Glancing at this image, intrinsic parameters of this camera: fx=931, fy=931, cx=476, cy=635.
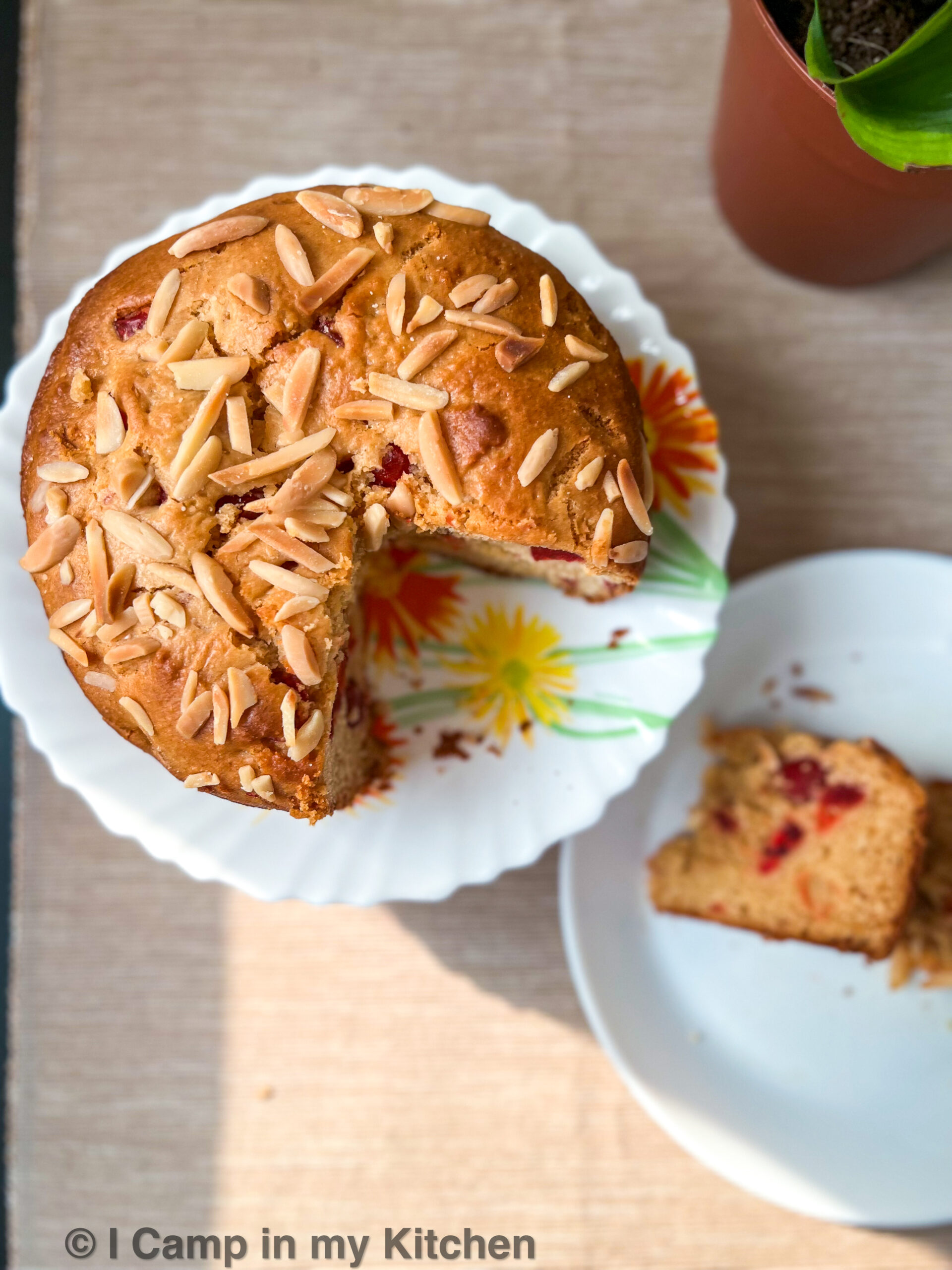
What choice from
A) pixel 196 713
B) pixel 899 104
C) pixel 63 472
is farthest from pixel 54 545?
pixel 899 104

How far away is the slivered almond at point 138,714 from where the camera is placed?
150 centimetres

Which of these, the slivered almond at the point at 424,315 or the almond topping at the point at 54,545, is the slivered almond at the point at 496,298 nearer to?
the slivered almond at the point at 424,315

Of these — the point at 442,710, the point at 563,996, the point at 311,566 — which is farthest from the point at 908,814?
the point at 311,566

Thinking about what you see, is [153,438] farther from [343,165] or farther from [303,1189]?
[303,1189]

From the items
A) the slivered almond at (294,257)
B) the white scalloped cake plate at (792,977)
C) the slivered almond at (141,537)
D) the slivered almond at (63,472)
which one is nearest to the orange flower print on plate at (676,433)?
the white scalloped cake plate at (792,977)

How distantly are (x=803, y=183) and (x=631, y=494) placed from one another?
790 mm

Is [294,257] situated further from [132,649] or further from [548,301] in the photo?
[132,649]

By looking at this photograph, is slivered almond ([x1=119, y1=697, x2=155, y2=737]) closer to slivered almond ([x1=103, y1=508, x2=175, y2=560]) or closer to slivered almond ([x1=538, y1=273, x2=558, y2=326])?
slivered almond ([x1=103, y1=508, x2=175, y2=560])

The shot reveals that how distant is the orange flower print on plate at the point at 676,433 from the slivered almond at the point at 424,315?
1.76ft

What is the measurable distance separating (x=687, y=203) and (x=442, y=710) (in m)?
1.34

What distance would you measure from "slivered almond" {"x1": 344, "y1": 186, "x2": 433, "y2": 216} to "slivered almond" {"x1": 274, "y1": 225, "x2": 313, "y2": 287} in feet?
0.40

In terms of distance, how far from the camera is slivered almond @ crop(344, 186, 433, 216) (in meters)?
1.53

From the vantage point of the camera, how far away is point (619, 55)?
7.32 feet

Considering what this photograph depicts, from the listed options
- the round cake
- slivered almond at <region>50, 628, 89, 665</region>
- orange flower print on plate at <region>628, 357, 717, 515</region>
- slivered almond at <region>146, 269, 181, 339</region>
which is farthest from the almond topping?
orange flower print on plate at <region>628, 357, 717, 515</region>
